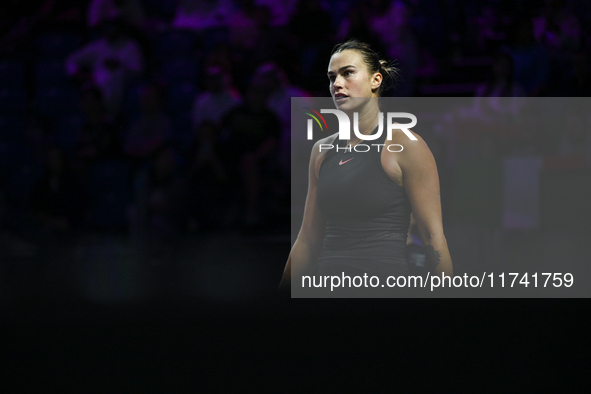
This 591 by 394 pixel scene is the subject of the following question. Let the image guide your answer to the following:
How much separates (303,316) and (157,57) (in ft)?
13.0

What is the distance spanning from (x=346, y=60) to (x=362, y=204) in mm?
339

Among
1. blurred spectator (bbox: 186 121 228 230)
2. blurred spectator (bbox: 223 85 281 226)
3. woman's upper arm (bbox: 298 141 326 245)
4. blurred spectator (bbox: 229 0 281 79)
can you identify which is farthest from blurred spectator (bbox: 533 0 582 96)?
woman's upper arm (bbox: 298 141 326 245)

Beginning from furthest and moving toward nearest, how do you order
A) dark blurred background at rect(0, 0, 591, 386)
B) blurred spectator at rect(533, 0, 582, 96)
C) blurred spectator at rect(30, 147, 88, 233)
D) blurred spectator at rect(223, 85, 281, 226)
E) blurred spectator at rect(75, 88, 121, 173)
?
blurred spectator at rect(75, 88, 121, 173)
blurred spectator at rect(30, 147, 88, 233)
blurred spectator at rect(223, 85, 281, 226)
blurred spectator at rect(533, 0, 582, 96)
dark blurred background at rect(0, 0, 591, 386)

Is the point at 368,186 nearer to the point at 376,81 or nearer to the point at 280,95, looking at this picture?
the point at 376,81

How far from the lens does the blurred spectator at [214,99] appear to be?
4.70 m

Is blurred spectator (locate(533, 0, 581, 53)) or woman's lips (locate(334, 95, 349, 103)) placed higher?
blurred spectator (locate(533, 0, 581, 53))

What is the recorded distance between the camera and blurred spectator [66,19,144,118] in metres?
5.37

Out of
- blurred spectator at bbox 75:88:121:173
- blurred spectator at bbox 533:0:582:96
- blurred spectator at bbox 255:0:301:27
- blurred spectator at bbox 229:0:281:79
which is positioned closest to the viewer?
blurred spectator at bbox 533:0:582:96

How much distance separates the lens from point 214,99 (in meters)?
4.75

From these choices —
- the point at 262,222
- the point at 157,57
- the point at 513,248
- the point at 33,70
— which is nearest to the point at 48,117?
the point at 33,70

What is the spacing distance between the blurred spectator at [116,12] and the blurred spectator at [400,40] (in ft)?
7.33

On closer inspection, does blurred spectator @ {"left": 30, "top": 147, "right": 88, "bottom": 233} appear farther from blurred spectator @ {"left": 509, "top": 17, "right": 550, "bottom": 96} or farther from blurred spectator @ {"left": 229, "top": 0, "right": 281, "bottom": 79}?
blurred spectator @ {"left": 509, "top": 17, "right": 550, "bottom": 96}

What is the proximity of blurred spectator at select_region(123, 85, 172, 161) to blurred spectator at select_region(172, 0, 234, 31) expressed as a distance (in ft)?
3.55

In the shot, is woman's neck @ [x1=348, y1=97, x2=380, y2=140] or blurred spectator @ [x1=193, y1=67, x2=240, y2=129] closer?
woman's neck @ [x1=348, y1=97, x2=380, y2=140]
